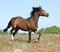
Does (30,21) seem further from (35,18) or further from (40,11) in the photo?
(40,11)

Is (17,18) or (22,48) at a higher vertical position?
(17,18)

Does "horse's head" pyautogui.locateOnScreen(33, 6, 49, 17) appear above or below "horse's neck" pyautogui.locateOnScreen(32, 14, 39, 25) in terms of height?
above

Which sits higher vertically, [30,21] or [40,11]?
[40,11]

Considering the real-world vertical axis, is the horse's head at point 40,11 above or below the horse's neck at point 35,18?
above

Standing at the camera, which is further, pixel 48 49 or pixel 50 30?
pixel 50 30

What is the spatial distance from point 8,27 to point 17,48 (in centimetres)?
471

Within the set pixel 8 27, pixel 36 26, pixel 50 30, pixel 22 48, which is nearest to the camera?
pixel 22 48

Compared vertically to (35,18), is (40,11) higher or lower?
higher

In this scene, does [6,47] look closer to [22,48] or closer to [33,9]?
[22,48]

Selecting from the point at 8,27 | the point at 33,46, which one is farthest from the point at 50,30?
the point at 33,46

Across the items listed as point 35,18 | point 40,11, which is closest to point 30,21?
point 35,18

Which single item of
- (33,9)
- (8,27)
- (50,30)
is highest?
(33,9)

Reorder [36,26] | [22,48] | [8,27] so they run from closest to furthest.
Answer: [22,48] → [36,26] → [8,27]

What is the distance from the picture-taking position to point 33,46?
16.7m
